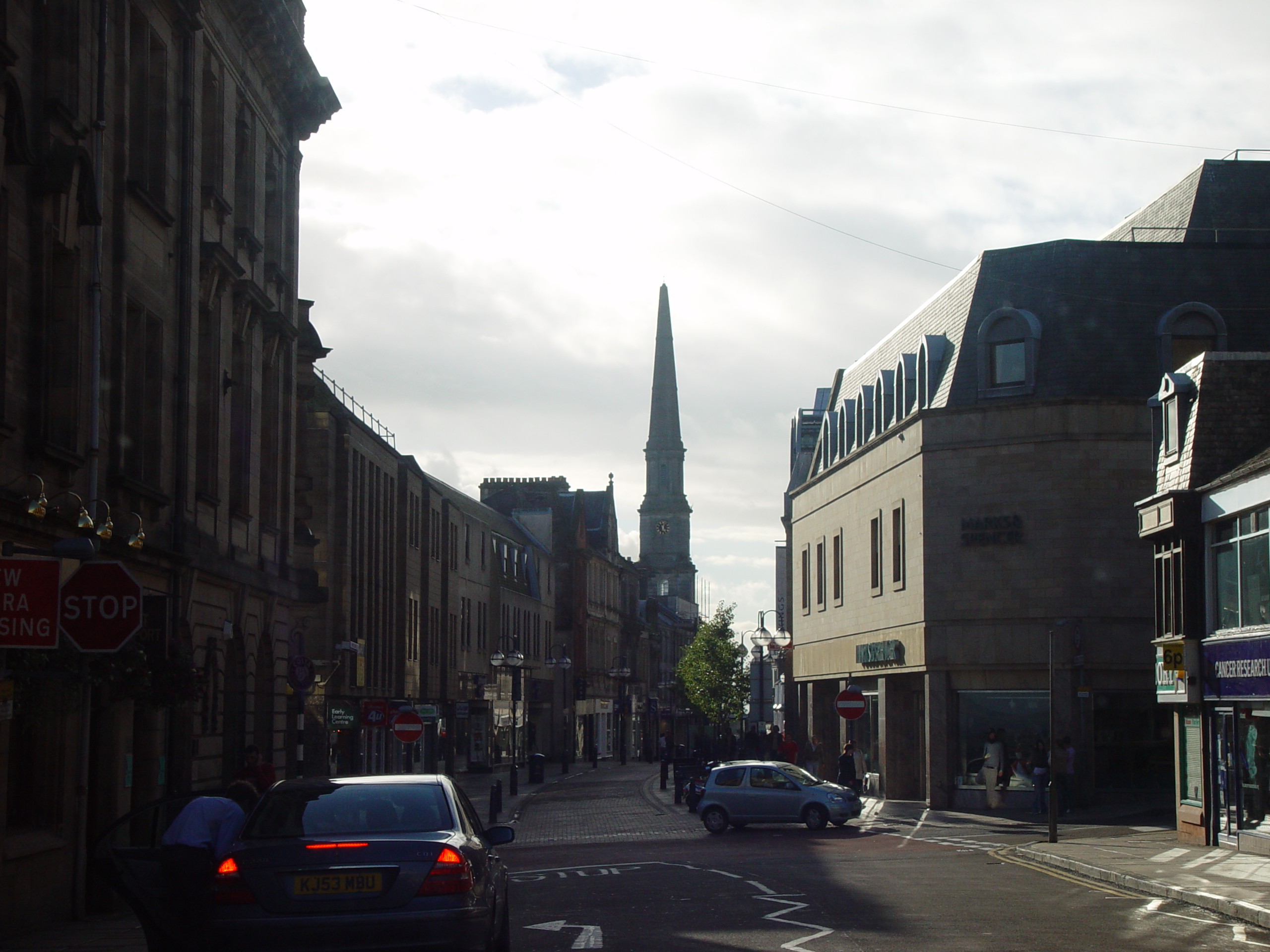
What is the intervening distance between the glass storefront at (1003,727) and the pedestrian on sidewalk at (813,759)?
615 centimetres

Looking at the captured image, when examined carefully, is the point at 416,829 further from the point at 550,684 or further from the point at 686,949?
the point at 550,684

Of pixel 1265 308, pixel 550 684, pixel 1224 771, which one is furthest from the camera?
pixel 550 684

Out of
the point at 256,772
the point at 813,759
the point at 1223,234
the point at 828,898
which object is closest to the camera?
the point at 828,898

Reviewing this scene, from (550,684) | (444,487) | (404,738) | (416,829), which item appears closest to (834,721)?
(444,487)

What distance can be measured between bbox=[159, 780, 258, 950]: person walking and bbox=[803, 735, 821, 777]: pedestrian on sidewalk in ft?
108

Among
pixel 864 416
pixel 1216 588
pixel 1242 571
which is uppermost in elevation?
pixel 864 416

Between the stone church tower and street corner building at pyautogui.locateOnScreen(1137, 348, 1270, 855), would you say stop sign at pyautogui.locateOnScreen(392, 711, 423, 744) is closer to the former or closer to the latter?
street corner building at pyautogui.locateOnScreen(1137, 348, 1270, 855)

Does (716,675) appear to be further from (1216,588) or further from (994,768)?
(1216,588)

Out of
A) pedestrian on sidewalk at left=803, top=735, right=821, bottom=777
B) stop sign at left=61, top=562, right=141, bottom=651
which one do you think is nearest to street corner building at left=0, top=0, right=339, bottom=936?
Answer: stop sign at left=61, top=562, right=141, bottom=651

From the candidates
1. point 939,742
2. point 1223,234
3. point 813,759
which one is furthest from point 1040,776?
point 1223,234

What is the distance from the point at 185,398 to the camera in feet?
70.4

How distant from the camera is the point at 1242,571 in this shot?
24609 mm

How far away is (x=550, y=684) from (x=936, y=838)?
188 feet

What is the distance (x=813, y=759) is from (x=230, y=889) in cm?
3706
